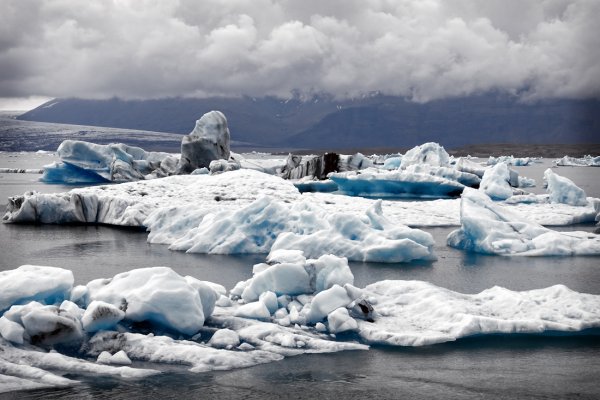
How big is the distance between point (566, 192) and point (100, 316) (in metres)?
20.5

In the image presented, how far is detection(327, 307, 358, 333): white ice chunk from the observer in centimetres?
741

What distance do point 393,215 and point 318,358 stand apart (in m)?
13.8

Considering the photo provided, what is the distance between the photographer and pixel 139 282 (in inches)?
292

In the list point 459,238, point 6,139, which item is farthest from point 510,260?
point 6,139

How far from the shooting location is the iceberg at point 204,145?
121 feet

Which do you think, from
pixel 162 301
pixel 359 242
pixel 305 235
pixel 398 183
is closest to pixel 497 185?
pixel 398 183

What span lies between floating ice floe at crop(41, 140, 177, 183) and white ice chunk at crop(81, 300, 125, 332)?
30773 millimetres

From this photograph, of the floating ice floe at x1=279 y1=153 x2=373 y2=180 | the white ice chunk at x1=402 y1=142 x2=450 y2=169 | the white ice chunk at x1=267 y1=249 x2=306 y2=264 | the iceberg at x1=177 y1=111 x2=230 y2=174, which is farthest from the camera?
the white ice chunk at x1=402 y1=142 x2=450 y2=169

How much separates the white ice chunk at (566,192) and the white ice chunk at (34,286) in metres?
20.0

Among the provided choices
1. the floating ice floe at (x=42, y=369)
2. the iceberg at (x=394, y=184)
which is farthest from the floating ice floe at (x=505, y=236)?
the iceberg at (x=394, y=184)

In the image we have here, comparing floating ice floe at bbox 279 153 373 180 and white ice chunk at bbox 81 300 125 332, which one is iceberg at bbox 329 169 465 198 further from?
white ice chunk at bbox 81 300 125 332

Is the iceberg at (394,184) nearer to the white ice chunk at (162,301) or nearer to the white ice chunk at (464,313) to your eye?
the white ice chunk at (464,313)

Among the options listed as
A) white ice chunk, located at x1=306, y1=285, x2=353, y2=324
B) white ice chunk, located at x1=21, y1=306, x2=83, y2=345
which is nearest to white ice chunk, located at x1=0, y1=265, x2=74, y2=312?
white ice chunk, located at x1=21, y1=306, x2=83, y2=345

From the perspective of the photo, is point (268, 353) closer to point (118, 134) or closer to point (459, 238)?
point (459, 238)
